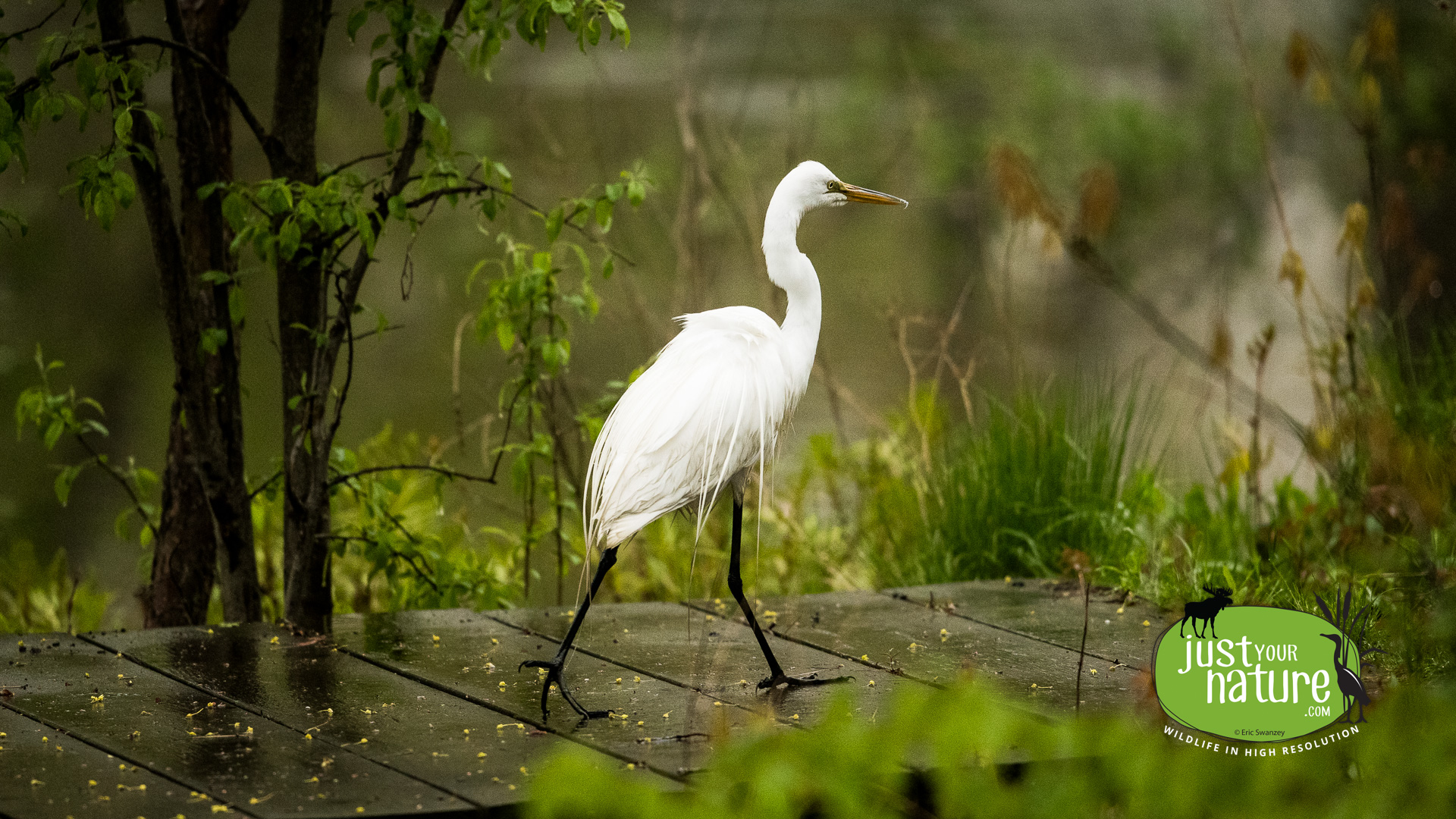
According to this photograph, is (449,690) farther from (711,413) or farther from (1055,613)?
(1055,613)

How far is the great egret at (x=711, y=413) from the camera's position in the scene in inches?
101

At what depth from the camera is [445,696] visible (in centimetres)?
265

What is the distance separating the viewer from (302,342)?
3488 millimetres

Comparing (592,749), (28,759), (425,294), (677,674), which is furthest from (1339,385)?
(425,294)

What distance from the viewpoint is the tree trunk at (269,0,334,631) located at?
3.37 meters

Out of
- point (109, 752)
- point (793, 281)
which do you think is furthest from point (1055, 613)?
point (109, 752)

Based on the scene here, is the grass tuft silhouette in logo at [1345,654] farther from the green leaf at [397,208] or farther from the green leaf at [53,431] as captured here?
the green leaf at [53,431]

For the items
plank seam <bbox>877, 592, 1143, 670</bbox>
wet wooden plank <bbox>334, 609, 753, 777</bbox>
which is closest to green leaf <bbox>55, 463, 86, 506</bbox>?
wet wooden plank <bbox>334, 609, 753, 777</bbox>

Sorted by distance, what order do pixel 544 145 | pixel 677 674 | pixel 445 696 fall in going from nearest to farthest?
pixel 445 696
pixel 677 674
pixel 544 145

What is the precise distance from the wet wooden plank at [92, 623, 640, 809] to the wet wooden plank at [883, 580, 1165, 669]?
138cm

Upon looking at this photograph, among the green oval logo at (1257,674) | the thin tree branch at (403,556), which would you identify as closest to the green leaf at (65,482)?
the thin tree branch at (403,556)

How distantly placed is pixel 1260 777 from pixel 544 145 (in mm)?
6130

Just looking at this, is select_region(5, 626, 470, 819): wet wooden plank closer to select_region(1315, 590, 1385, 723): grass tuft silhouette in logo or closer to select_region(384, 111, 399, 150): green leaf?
select_region(384, 111, 399, 150): green leaf

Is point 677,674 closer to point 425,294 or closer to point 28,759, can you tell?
point 28,759
